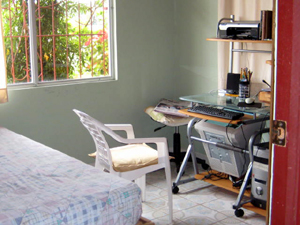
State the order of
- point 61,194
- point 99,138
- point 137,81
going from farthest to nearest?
point 137,81 < point 99,138 < point 61,194

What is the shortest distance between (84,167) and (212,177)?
5.24 ft

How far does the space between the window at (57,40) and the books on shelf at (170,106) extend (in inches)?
21.5

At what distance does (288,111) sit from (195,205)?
198 cm

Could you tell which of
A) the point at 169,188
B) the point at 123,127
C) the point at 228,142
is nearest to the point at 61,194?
the point at 169,188

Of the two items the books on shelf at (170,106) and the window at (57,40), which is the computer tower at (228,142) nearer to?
the books on shelf at (170,106)

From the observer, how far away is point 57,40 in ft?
12.3

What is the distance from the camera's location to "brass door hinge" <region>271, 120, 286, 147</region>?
150 cm

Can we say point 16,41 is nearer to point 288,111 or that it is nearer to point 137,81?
point 137,81

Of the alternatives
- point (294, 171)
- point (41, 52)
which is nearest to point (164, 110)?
point (41, 52)

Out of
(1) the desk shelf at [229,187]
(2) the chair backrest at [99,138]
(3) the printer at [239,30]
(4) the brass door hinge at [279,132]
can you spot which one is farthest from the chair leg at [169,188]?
(4) the brass door hinge at [279,132]

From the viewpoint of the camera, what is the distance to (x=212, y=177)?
3.64 m

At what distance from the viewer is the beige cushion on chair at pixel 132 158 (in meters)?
2.86

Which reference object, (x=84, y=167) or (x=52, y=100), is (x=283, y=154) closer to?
(x=84, y=167)

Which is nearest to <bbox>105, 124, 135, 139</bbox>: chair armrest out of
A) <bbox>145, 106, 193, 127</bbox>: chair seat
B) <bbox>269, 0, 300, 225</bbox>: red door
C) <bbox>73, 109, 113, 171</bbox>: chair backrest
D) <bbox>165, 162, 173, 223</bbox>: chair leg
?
<bbox>73, 109, 113, 171</bbox>: chair backrest
